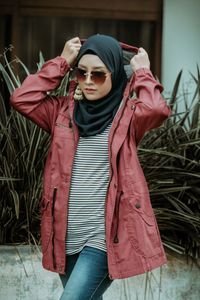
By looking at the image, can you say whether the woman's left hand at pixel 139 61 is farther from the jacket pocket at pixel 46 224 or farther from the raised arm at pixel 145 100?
the jacket pocket at pixel 46 224

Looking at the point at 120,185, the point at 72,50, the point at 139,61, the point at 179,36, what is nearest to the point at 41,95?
the point at 72,50

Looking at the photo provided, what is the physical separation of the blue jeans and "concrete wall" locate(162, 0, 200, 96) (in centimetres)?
409

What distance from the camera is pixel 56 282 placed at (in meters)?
5.43

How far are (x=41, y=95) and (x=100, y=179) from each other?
1.84ft

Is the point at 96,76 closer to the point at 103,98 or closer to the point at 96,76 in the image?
the point at 96,76

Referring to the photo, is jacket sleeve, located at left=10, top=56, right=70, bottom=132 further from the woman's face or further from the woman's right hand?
the woman's face

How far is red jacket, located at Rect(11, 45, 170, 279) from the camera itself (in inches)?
150

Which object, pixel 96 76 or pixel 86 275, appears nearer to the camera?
pixel 86 275

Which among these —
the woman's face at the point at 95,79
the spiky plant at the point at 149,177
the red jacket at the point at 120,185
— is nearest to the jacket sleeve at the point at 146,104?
the red jacket at the point at 120,185


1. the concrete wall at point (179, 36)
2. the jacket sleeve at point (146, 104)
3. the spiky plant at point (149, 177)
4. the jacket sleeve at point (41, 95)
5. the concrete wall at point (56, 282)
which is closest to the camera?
the jacket sleeve at point (146, 104)

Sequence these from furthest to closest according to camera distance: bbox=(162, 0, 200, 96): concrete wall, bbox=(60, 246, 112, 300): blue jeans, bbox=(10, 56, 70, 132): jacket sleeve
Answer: bbox=(162, 0, 200, 96): concrete wall, bbox=(10, 56, 70, 132): jacket sleeve, bbox=(60, 246, 112, 300): blue jeans

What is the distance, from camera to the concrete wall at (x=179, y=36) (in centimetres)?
774

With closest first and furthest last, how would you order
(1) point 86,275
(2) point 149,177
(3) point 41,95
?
1. (1) point 86,275
2. (3) point 41,95
3. (2) point 149,177

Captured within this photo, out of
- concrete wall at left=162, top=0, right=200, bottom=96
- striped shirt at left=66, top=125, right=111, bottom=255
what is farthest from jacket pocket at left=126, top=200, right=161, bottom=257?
concrete wall at left=162, top=0, right=200, bottom=96
